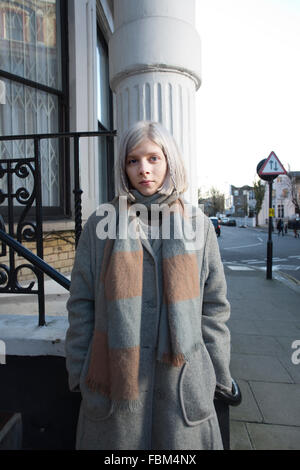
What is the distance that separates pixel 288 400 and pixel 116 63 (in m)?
2.84

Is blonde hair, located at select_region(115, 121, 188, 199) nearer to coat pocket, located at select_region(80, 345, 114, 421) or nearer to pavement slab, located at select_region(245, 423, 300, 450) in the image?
coat pocket, located at select_region(80, 345, 114, 421)

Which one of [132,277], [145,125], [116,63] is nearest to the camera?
[132,277]

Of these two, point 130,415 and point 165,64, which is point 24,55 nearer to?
point 165,64

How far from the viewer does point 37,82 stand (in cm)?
385

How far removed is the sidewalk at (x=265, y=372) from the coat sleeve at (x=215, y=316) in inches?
41.8

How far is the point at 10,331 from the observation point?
170cm

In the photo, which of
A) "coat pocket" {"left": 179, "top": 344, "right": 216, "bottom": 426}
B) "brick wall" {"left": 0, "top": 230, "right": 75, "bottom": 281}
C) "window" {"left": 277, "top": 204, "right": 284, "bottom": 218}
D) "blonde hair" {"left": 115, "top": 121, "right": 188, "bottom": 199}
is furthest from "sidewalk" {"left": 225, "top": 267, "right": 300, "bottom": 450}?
"window" {"left": 277, "top": 204, "right": 284, "bottom": 218}

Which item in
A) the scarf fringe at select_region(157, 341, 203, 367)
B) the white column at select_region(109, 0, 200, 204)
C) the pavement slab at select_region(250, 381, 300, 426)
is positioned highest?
the white column at select_region(109, 0, 200, 204)

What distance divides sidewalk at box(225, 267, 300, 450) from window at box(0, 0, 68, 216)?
2982mm

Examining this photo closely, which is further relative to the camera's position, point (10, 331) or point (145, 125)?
point (10, 331)

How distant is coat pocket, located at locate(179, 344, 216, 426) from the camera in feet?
3.74

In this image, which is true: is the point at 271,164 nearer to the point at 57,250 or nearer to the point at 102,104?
the point at 102,104

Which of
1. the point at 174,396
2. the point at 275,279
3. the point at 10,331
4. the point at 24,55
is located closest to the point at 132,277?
the point at 174,396

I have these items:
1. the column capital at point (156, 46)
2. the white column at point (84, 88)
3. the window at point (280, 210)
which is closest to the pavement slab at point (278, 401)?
the column capital at point (156, 46)
